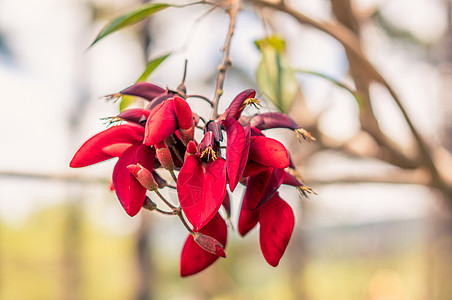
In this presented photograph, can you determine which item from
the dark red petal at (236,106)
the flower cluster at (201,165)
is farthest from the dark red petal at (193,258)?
the dark red petal at (236,106)

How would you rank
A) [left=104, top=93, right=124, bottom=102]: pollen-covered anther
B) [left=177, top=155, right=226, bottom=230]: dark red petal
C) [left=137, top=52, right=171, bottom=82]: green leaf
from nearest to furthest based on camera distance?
[left=177, top=155, right=226, bottom=230]: dark red petal
[left=104, top=93, right=124, bottom=102]: pollen-covered anther
[left=137, top=52, right=171, bottom=82]: green leaf

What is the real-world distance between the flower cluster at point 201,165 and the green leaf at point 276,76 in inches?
3.8

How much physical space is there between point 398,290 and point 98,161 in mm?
2780

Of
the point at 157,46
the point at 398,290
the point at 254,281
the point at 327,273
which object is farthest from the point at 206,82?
the point at 327,273

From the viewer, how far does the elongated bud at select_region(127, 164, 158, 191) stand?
11.2 inches

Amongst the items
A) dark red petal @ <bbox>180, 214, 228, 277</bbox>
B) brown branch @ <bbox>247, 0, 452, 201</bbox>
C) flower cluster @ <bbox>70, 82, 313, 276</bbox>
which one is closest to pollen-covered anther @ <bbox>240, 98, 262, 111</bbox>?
flower cluster @ <bbox>70, 82, 313, 276</bbox>

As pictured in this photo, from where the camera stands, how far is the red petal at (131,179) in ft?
0.96

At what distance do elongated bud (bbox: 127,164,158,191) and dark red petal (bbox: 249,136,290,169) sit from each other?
7 centimetres

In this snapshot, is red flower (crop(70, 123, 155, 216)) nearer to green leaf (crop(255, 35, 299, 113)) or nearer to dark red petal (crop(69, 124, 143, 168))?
dark red petal (crop(69, 124, 143, 168))

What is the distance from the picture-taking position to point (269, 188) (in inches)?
12.3

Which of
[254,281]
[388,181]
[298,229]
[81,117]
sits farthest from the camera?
[254,281]

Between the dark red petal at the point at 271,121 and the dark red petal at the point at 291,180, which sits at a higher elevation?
the dark red petal at the point at 271,121

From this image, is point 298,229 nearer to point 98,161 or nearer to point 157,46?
point 157,46

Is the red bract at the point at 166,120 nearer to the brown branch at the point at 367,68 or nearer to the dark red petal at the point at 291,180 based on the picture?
the dark red petal at the point at 291,180
